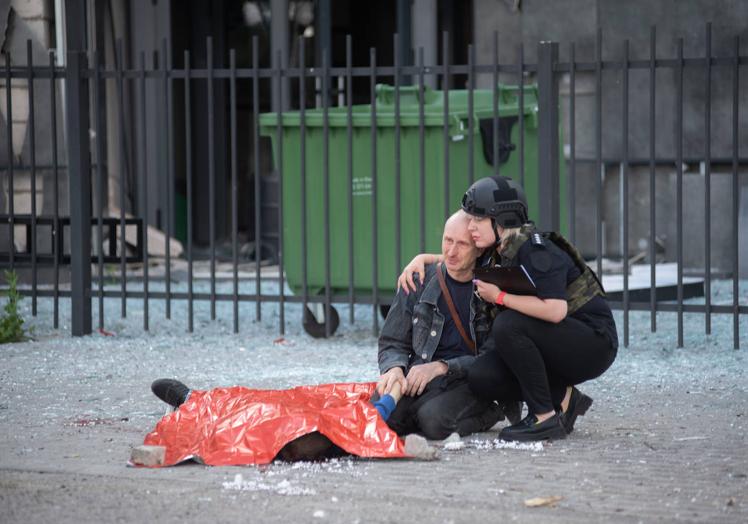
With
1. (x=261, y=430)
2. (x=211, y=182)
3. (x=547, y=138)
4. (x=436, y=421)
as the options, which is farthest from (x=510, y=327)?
(x=211, y=182)

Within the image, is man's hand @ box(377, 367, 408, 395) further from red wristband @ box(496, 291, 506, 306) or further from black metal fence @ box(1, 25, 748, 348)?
black metal fence @ box(1, 25, 748, 348)

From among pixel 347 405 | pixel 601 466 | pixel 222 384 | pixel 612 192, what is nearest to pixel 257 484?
pixel 347 405

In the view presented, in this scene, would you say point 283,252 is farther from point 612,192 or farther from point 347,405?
point 612,192

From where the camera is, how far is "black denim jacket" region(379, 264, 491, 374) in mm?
5590

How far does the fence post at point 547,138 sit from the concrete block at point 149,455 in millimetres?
3609

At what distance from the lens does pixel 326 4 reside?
43.0 feet

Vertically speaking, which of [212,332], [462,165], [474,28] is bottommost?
[212,332]

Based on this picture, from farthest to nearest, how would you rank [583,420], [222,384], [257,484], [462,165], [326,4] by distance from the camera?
[326,4], [462,165], [222,384], [583,420], [257,484]

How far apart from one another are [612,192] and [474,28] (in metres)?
2.09

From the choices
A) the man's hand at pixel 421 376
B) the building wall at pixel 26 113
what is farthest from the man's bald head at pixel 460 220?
the building wall at pixel 26 113

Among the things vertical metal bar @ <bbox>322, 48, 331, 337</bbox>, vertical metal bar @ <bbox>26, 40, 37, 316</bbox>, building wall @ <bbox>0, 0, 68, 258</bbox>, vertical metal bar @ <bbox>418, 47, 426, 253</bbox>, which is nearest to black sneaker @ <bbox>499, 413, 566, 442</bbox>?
vertical metal bar @ <bbox>418, 47, 426, 253</bbox>

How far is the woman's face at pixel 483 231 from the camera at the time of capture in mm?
5379

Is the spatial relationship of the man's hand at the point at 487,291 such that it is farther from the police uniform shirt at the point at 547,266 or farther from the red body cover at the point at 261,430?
the red body cover at the point at 261,430

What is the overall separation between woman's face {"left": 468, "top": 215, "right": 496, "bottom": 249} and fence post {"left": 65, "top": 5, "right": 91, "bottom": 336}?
13.3 feet
